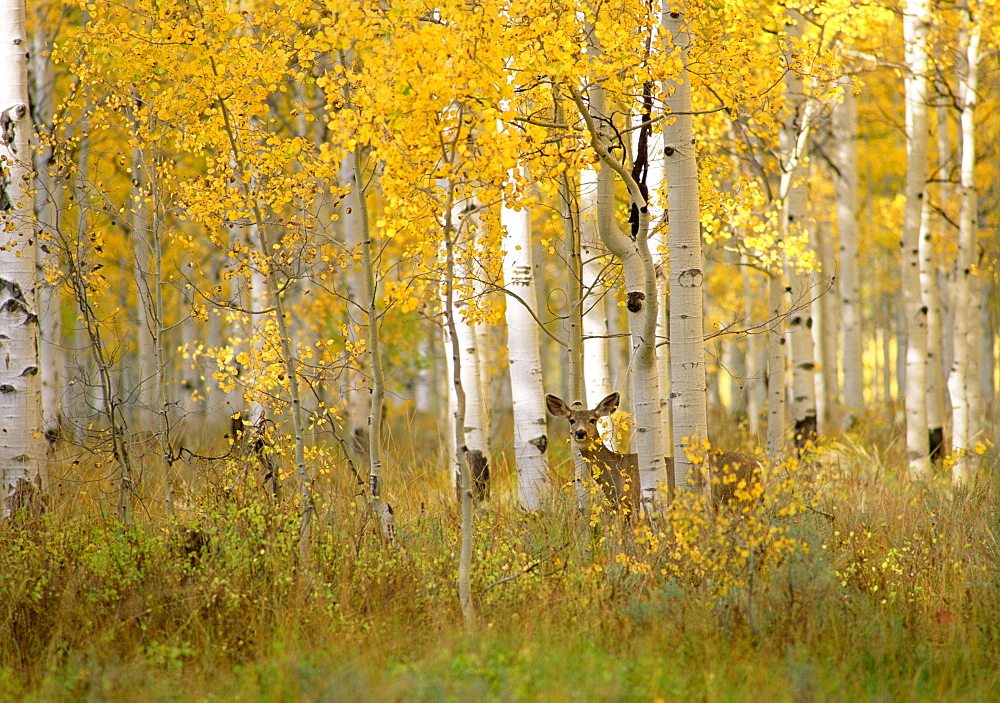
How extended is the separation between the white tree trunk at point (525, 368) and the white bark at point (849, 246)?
700 centimetres

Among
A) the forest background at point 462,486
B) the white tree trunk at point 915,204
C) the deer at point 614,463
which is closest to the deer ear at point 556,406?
the deer at point 614,463

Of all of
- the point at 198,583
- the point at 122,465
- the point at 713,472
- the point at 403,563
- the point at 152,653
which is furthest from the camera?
the point at 713,472

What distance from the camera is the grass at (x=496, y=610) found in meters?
3.65

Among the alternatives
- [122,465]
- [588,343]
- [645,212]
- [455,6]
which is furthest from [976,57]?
[122,465]

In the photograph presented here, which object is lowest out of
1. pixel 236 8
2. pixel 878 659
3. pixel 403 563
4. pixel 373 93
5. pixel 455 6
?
pixel 878 659

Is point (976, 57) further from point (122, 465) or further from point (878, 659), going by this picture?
point (122, 465)

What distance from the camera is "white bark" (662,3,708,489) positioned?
5.18 m

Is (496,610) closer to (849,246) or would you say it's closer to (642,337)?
(642,337)

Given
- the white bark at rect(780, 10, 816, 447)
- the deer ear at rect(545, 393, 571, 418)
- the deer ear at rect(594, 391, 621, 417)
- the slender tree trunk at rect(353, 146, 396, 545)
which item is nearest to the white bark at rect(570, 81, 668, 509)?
the deer ear at rect(594, 391, 621, 417)

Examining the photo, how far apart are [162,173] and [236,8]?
141 cm

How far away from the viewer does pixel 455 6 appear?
445 centimetres

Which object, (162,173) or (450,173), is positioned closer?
(450,173)

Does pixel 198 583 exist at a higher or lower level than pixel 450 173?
lower

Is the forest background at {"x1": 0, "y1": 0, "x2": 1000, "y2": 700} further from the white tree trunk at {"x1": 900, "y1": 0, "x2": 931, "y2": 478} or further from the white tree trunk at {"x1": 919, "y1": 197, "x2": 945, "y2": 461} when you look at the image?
the white tree trunk at {"x1": 919, "y1": 197, "x2": 945, "y2": 461}
